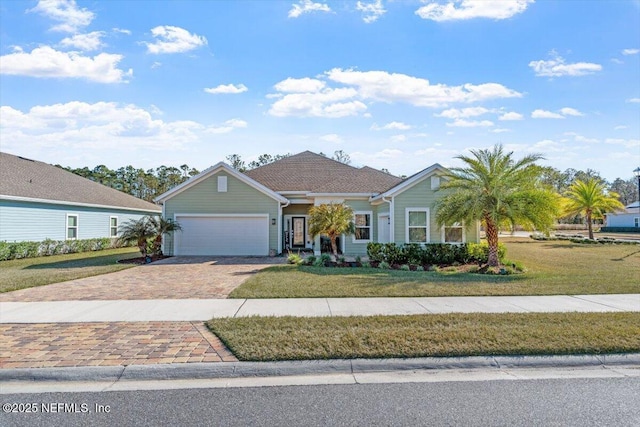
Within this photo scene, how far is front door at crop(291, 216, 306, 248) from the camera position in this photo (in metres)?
22.7

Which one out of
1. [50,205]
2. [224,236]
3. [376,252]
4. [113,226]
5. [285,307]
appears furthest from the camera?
[113,226]

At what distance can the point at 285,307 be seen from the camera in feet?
24.7

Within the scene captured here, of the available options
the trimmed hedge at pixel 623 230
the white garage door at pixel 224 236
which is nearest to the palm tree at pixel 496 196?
the white garage door at pixel 224 236

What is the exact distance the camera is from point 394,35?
44.9ft

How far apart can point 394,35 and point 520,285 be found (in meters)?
9.57

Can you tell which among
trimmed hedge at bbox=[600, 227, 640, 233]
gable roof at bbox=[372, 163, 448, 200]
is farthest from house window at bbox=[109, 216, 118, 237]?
trimmed hedge at bbox=[600, 227, 640, 233]

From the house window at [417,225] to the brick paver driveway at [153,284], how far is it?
21.5 feet

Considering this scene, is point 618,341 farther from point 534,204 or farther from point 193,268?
point 193,268

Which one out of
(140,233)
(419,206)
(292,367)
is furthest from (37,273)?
(419,206)

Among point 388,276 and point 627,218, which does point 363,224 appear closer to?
point 388,276

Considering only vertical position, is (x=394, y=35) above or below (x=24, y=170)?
above

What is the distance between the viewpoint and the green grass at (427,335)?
194 inches

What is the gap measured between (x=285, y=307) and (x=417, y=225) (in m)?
10.3

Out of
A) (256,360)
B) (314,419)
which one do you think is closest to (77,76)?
(256,360)
